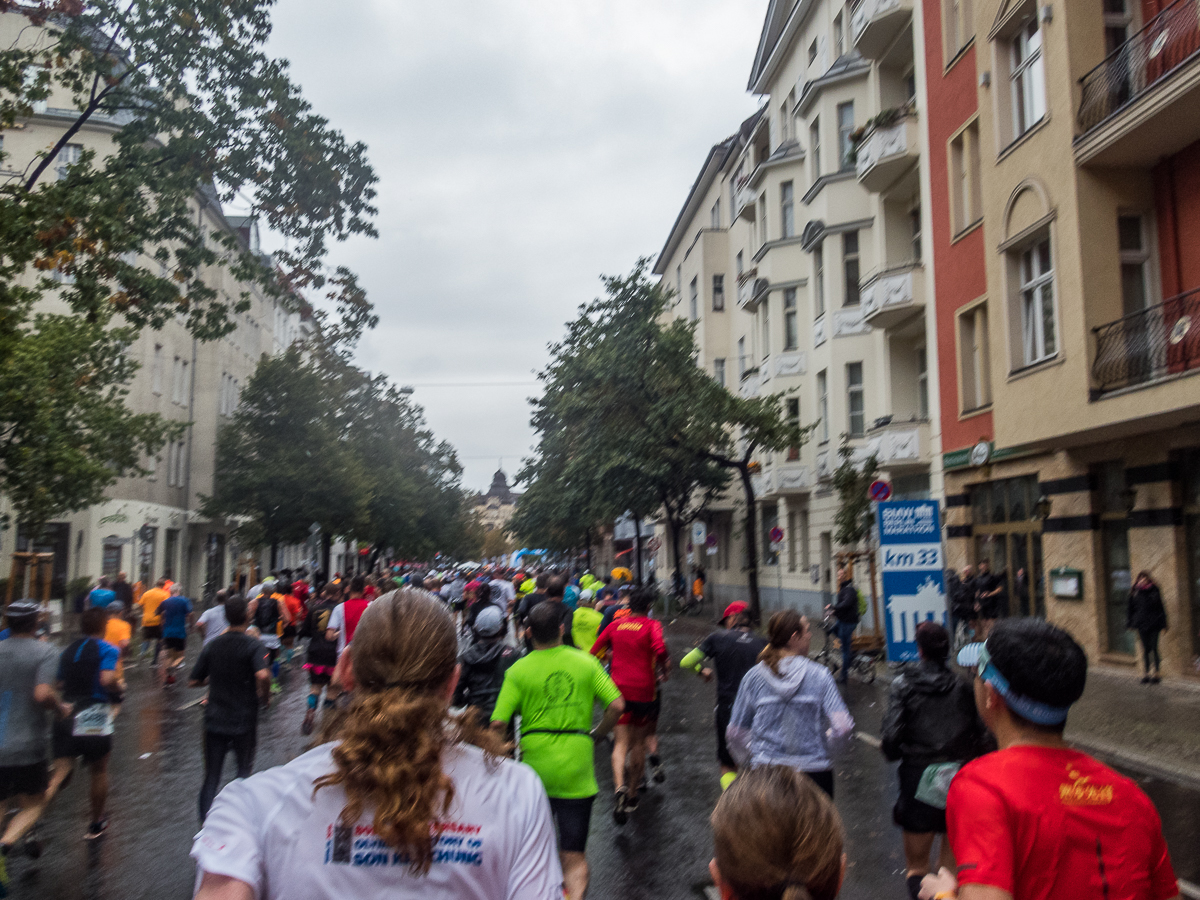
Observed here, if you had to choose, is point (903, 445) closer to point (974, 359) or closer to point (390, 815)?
point (974, 359)

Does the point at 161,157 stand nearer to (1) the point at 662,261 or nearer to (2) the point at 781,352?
(2) the point at 781,352

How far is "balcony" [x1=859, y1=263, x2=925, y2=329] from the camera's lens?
24.8m

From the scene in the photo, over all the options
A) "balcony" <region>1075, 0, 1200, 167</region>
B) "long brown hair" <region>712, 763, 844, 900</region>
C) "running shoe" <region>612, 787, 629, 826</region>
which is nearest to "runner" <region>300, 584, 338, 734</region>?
"running shoe" <region>612, 787, 629, 826</region>

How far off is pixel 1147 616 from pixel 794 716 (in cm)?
1158

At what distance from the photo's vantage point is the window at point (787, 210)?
3588 centimetres

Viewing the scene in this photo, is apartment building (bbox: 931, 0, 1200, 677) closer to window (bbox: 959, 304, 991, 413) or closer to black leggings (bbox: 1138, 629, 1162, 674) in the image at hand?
window (bbox: 959, 304, 991, 413)

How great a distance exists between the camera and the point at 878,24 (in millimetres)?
26000

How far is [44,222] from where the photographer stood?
14.1 metres

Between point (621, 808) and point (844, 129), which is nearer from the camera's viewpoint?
point (621, 808)

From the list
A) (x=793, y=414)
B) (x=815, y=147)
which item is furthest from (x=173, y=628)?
(x=815, y=147)

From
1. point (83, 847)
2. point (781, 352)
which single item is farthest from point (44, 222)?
point (781, 352)

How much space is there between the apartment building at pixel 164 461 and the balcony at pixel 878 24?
1726cm

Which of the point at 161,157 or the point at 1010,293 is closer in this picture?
the point at 161,157

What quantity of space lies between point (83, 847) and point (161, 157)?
34.9ft
